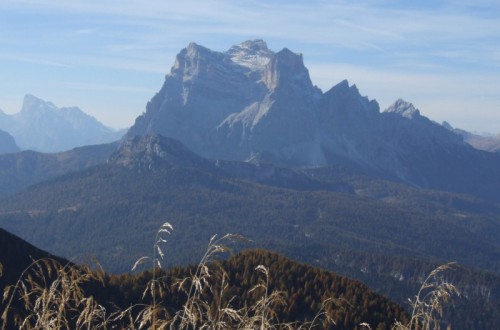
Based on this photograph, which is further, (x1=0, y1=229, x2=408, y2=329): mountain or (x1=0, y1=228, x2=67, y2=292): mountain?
(x1=0, y1=229, x2=408, y2=329): mountain

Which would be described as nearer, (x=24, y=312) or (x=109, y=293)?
(x=24, y=312)

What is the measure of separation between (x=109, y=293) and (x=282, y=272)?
32.3 feet

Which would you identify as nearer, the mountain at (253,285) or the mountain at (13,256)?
the mountain at (13,256)

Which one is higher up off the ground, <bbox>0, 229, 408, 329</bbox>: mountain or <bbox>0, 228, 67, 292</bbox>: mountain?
<bbox>0, 228, 67, 292</bbox>: mountain

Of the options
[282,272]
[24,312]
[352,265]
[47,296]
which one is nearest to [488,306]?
[352,265]

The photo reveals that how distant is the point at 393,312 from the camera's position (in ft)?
105

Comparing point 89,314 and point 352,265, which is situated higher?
point 89,314

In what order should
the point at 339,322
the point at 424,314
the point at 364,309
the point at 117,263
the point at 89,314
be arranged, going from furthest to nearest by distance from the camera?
the point at 117,263, the point at 364,309, the point at 339,322, the point at 424,314, the point at 89,314

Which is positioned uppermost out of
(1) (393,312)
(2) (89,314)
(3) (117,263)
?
(2) (89,314)

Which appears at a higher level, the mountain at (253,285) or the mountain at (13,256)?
the mountain at (13,256)

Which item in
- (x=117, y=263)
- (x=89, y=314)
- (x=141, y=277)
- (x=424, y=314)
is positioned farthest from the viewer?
(x=117, y=263)

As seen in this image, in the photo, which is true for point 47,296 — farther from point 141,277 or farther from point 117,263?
point 117,263

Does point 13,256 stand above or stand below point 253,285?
above

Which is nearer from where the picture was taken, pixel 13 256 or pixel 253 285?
pixel 13 256
